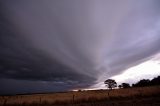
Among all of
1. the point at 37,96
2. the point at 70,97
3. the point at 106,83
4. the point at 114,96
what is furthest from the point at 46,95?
the point at 106,83

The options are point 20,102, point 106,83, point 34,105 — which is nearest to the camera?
point 34,105

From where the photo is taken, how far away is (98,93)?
40.4 m

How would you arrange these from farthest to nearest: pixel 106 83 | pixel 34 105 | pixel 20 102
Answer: pixel 106 83 → pixel 20 102 → pixel 34 105

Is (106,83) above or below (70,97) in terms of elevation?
above

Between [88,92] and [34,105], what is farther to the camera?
[88,92]

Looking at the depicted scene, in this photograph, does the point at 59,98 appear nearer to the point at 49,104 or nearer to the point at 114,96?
the point at 49,104

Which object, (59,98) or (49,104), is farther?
(59,98)

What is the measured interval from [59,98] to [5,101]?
11.3m

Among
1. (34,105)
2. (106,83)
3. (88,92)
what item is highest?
(106,83)

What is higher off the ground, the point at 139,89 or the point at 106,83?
the point at 106,83

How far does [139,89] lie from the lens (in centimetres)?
3988

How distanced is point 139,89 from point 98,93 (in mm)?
8449

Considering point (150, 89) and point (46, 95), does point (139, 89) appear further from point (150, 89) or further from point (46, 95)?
point (46, 95)

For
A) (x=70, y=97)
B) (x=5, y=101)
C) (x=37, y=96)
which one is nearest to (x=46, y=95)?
(x=37, y=96)
